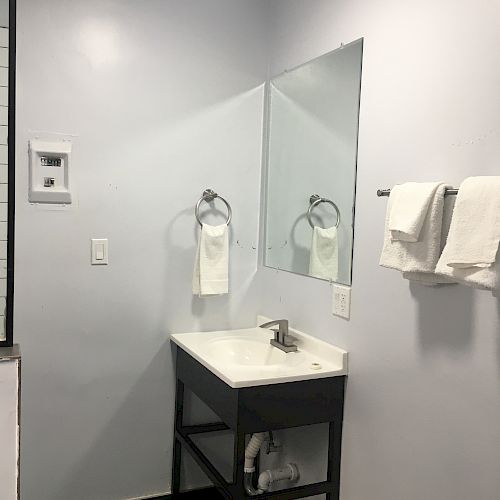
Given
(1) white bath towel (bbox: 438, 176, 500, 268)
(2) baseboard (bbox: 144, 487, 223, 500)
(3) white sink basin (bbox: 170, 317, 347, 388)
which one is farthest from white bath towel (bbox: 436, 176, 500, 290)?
(2) baseboard (bbox: 144, 487, 223, 500)

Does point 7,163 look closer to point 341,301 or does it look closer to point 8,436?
point 8,436

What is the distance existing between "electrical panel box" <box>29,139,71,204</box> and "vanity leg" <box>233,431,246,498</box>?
1.11m

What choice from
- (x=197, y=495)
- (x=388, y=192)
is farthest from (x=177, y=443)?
(x=388, y=192)

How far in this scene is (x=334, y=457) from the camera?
81.4 inches

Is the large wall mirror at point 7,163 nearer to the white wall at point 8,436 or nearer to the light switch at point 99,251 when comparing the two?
the white wall at point 8,436

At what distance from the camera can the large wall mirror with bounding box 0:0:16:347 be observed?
1973 millimetres

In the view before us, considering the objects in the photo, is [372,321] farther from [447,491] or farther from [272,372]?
[447,491]

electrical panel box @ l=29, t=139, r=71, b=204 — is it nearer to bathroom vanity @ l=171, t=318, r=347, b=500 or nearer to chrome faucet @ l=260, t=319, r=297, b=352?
bathroom vanity @ l=171, t=318, r=347, b=500

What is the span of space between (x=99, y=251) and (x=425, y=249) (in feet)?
4.33

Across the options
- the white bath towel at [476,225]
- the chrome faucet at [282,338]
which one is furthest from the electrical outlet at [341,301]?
the white bath towel at [476,225]

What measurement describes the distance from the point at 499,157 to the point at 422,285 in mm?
430

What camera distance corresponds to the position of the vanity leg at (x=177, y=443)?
2486 millimetres

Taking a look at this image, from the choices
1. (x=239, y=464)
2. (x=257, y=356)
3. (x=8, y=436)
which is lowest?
(x=239, y=464)

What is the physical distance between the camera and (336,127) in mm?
2160
